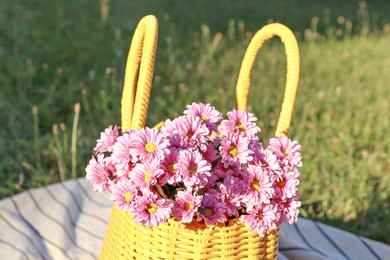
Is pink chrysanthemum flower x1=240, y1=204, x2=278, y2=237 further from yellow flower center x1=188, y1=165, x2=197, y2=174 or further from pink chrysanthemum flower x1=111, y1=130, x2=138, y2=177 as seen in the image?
pink chrysanthemum flower x1=111, y1=130, x2=138, y2=177

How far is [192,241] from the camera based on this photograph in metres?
1.46

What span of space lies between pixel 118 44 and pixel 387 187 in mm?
2641

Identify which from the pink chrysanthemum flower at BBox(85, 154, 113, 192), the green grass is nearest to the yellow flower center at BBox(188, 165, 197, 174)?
the pink chrysanthemum flower at BBox(85, 154, 113, 192)

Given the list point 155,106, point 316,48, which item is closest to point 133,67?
point 155,106

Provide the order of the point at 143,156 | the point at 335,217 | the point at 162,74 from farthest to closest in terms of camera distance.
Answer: the point at 162,74
the point at 335,217
the point at 143,156

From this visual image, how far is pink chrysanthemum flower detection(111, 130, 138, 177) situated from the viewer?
1405 mm

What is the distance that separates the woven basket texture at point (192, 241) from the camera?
1454 mm

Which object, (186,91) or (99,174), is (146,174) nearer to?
(99,174)

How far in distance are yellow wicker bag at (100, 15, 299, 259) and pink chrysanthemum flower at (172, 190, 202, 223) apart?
7 cm

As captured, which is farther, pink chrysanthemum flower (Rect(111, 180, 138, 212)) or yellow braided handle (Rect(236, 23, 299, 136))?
yellow braided handle (Rect(236, 23, 299, 136))

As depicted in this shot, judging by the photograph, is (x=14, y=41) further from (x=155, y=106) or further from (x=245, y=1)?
(x=245, y=1)

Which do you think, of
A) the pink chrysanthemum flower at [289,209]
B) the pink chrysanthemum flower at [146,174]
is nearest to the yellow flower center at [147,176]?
the pink chrysanthemum flower at [146,174]

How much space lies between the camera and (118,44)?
4.88 meters

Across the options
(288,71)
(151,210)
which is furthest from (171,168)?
(288,71)
